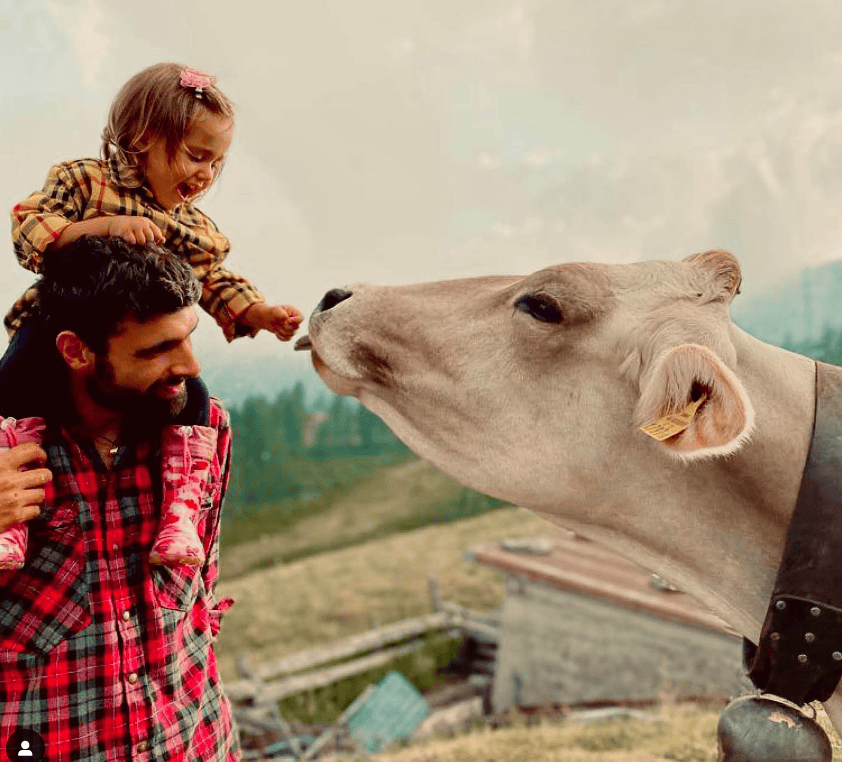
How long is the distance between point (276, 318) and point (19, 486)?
2.33 feet

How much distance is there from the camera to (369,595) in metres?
16.3

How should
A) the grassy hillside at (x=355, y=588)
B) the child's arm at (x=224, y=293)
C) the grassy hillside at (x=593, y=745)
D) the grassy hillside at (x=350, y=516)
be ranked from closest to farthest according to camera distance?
the child's arm at (x=224, y=293)
the grassy hillside at (x=593, y=745)
the grassy hillside at (x=355, y=588)
the grassy hillside at (x=350, y=516)

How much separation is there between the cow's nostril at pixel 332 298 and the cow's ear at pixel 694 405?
0.83 metres

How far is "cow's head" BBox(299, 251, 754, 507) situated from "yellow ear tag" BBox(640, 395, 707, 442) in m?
0.08

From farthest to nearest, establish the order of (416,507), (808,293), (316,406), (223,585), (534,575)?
(416,507) < (316,406) < (223,585) < (808,293) < (534,575)

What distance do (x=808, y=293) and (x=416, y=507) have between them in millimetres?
10631

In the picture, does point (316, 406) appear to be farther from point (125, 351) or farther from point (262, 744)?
point (125, 351)

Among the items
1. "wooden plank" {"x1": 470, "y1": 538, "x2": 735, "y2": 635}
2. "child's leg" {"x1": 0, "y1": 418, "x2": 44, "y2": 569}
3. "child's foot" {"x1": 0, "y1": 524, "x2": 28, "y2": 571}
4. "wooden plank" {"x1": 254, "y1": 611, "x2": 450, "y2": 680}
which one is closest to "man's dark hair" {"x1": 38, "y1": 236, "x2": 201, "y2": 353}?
"child's leg" {"x1": 0, "y1": 418, "x2": 44, "y2": 569}

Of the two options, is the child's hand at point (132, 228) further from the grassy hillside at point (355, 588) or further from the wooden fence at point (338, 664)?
the grassy hillside at point (355, 588)

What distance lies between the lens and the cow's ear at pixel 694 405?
1627 millimetres

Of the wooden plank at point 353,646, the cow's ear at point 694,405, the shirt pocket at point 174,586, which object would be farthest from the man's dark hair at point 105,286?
the wooden plank at point 353,646

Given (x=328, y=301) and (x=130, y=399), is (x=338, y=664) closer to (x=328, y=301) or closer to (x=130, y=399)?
(x=328, y=301)

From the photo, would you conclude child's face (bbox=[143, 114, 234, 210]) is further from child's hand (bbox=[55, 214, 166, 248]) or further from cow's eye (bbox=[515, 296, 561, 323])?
cow's eye (bbox=[515, 296, 561, 323])

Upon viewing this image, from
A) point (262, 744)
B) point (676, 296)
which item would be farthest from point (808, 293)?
point (676, 296)
